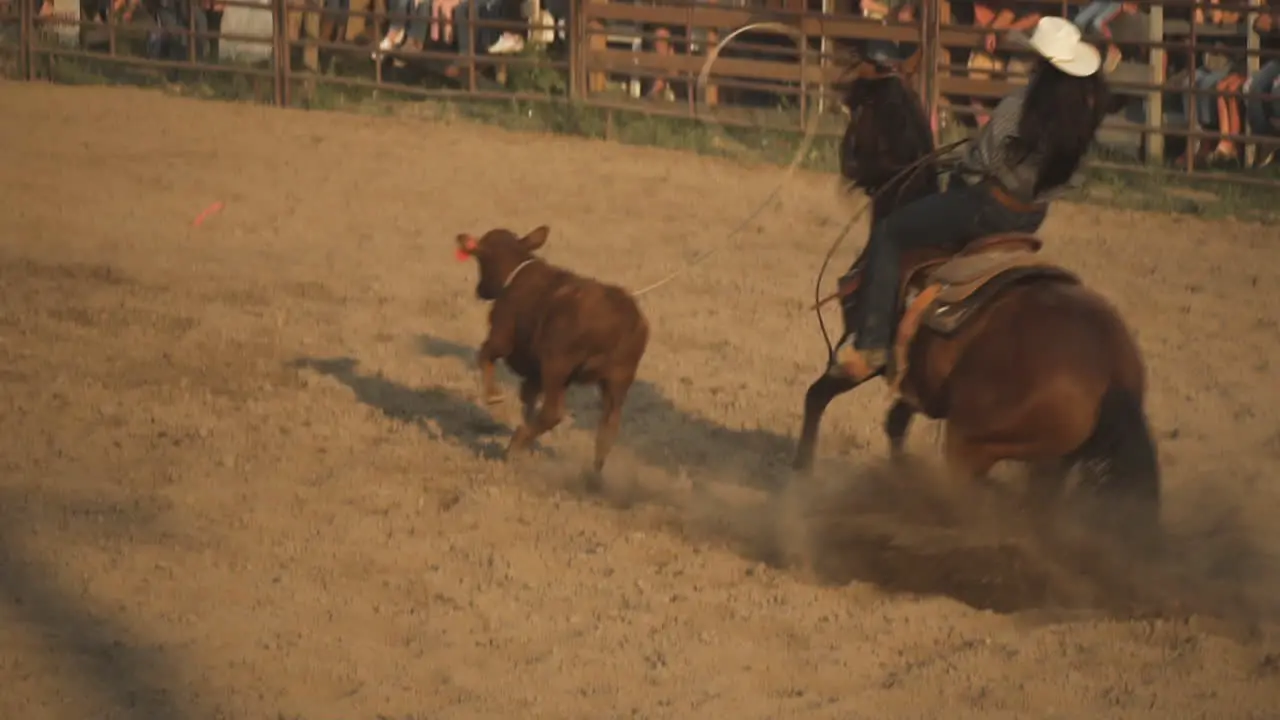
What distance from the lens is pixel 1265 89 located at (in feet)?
41.3

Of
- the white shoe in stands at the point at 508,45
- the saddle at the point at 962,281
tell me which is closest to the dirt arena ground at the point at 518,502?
the saddle at the point at 962,281

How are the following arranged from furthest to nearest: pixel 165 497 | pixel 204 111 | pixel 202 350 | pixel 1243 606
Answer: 1. pixel 204 111
2. pixel 202 350
3. pixel 165 497
4. pixel 1243 606

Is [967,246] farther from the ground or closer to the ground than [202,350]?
farther from the ground

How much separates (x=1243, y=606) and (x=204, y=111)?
1123 cm

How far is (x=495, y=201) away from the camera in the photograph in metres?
12.5

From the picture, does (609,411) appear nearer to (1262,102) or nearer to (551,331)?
(551,331)

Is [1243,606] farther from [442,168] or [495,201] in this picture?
[442,168]

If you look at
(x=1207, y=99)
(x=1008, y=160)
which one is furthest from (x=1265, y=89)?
(x=1008, y=160)

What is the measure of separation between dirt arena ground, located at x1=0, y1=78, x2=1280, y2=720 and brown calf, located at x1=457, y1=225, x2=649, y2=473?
10.1 inches

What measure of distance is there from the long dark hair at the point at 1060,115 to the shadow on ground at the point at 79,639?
2.92 metres

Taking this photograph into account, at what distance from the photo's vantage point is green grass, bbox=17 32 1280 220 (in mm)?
12633

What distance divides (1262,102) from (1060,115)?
7316mm

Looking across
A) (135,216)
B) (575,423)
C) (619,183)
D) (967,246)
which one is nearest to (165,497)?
(575,423)

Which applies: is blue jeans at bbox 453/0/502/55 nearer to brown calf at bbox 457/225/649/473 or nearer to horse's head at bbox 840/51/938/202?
brown calf at bbox 457/225/649/473
